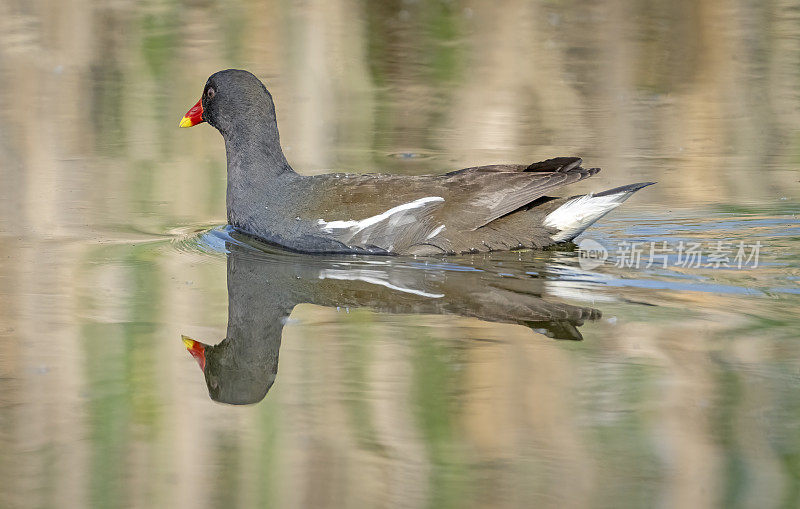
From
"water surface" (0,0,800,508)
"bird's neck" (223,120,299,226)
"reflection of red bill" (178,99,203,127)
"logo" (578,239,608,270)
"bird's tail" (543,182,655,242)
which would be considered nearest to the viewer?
"water surface" (0,0,800,508)

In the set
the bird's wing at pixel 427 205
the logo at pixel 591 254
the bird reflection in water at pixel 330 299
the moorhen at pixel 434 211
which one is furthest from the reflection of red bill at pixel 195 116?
the logo at pixel 591 254

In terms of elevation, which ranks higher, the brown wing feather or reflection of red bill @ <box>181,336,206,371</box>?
the brown wing feather

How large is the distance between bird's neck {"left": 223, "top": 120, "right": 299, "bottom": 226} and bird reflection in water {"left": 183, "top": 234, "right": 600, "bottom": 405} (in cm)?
25

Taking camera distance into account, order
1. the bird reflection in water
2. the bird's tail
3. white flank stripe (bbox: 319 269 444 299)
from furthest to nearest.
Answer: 1. the bird's tail
2. white flank stripe (bbox: 319 269 444 299)
3. the bird reflection in water

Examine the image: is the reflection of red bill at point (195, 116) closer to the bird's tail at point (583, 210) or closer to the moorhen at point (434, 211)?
the moorhen at point (434, 211)

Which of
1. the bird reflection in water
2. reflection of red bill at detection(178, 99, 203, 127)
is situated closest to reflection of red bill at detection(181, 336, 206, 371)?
the bird reflection in water

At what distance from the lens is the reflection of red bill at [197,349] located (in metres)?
4.62

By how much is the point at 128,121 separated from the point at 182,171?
164cm

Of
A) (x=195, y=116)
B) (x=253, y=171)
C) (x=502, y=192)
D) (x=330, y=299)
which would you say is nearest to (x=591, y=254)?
(x=502, y=192)

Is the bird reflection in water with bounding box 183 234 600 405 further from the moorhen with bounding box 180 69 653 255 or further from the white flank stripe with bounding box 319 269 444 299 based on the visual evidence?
the moorhen with bounding box 180 69 653 255

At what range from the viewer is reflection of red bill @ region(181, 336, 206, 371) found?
4.62 meters

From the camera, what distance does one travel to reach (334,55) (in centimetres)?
1174

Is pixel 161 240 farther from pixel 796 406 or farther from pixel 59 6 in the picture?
pixel 59 6

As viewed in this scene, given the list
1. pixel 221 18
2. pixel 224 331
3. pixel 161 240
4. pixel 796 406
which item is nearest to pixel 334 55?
pixel 221 18
